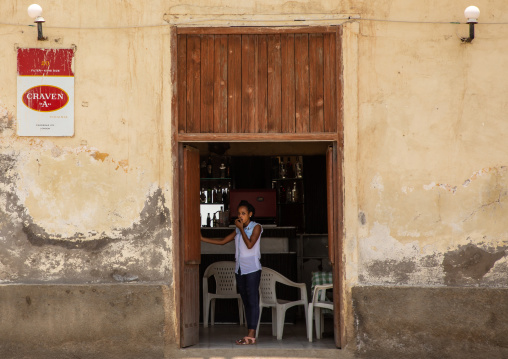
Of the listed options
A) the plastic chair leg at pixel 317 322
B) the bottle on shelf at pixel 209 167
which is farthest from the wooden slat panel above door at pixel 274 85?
Answer: the bottle on shelf at pixel 209 167

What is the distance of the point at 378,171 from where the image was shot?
7.89 meters

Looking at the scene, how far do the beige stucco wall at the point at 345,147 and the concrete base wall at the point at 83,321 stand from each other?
203 millimetres

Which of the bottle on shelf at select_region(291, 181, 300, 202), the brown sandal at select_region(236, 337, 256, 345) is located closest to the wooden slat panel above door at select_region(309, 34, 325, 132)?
Result: the brown sandal at select_region(236, 337, 256, 345)

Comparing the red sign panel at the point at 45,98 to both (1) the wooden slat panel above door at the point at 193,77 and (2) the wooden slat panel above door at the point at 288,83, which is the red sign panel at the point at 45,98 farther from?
(2) the wooden slat panel above door at the point at 288,83

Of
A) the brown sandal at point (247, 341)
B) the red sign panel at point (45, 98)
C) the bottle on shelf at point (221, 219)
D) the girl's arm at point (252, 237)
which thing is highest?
the red sign panel at point (45, 98)

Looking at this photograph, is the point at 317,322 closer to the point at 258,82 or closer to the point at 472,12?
the point at 258,82

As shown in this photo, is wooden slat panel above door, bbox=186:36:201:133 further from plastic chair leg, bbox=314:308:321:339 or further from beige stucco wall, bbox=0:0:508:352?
plastic chair leg, bbox=314:308:321:339

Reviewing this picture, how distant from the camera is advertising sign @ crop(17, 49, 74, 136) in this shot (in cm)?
792

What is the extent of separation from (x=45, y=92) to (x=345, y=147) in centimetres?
331

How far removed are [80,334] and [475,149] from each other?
15.3 ft

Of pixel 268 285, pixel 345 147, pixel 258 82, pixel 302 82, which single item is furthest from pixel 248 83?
pixel 268 285

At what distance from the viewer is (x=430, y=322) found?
25.3 feet

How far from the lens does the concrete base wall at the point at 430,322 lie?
7.65 m

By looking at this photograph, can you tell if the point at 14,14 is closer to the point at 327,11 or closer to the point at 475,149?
the point at 327,11
